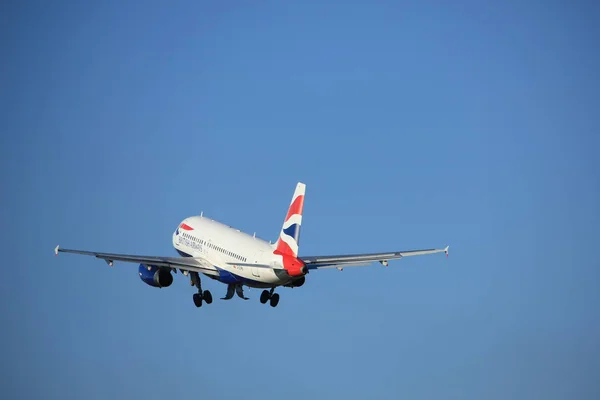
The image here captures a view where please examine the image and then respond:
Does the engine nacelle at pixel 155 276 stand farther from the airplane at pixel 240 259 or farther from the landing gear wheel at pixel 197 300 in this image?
the landing gear wheel at pixel 197 300

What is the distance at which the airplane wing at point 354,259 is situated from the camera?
119625 millimetres

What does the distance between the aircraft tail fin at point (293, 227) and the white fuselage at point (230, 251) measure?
1157 mm

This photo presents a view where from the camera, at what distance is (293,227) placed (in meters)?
113

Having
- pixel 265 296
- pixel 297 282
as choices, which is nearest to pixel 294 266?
pixel 297 282

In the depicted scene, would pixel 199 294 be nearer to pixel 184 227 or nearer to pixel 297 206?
pixel 184 227

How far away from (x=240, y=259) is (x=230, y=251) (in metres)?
2.57

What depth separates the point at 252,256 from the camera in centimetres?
11731

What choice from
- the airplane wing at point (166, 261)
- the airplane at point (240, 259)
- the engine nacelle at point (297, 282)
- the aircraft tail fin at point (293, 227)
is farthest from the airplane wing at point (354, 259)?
the airplane wing at point (166, 261)

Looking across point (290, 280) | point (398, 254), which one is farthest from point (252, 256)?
point (398, 254)

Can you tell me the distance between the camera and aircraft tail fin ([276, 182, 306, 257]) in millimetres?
112250

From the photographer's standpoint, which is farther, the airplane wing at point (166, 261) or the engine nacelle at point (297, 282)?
the airplane wing at point (166, 261)

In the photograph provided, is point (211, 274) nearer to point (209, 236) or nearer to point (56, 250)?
point (209, 236)

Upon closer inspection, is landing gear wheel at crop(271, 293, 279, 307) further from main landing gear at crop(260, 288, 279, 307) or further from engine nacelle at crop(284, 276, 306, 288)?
engine nacelle at crop(284, 276, 306, 288)

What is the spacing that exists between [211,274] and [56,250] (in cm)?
1566
